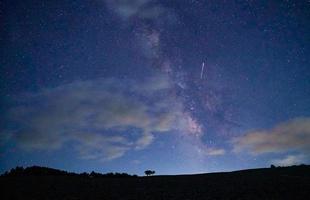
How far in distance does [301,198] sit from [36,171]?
42.2m

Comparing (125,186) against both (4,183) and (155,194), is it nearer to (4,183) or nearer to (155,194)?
(155,194)

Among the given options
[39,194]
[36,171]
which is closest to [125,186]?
[39,194]

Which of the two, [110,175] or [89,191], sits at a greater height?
[110,175]

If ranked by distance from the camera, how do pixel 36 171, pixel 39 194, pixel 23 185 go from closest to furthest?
pixel 39 194 < pixel 23 185 < pixel 36 171

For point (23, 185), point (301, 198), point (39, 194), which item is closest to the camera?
point (301, 198)

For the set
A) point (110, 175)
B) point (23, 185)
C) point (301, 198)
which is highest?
point (110, 175)

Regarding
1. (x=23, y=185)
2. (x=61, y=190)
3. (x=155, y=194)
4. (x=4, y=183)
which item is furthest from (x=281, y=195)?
(x=4, y=183)

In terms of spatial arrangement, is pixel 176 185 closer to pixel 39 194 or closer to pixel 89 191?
pixel 89 191

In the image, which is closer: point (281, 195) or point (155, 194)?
point (281, 195)

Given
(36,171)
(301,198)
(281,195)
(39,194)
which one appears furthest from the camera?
(36,171)

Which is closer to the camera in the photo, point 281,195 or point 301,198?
point 301,198

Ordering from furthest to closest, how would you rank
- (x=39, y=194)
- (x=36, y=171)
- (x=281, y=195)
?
(x=36, y=171) < (x=39, y=194) < (x=281, y=195)

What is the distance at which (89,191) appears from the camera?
3331 cm

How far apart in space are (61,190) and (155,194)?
406 inches
